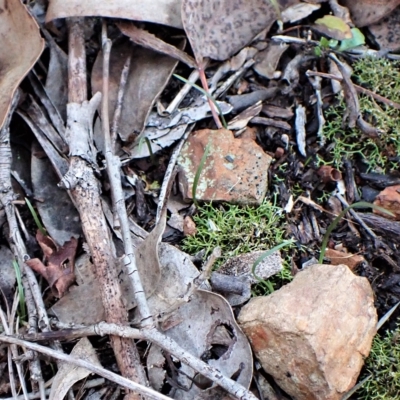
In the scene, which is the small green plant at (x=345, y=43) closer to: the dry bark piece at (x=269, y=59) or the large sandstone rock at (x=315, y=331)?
the dry bark piece at (x=269, y=59)

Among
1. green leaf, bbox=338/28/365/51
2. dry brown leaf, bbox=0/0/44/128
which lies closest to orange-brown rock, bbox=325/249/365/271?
green leaf, bbox=338/28/365/51

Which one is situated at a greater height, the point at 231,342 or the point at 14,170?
the point at 14,170

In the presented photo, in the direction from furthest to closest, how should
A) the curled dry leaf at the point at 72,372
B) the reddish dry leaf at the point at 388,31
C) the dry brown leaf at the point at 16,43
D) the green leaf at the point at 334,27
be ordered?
the reddish dry leaf at the point at 388,31 → the green leaf at the point at 334,27 → the dry brown leaf at the point at 16,43 → the curled dry leaf at the point at 72,372

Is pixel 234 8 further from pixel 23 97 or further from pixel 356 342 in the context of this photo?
pixel 356 342

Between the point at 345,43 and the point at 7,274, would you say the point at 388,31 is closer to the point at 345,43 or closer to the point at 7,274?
the point at 345,43

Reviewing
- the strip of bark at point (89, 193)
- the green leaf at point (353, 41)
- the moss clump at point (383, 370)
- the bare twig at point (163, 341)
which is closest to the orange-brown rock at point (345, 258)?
the moss clump at point (383, 370)

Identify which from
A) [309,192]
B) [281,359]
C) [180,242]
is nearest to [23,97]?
[180,242]

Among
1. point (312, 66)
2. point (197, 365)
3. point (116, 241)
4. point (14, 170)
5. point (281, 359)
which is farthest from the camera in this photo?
point (312, 66)
